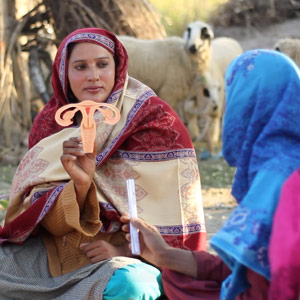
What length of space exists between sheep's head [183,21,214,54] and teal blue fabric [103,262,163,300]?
613 cm

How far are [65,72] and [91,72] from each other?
0.61ft

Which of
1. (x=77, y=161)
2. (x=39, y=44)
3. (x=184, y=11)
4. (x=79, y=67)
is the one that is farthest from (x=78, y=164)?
(x=184, y=11)

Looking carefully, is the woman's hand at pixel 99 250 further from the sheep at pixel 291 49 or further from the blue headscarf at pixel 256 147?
the sheep at pixel 291 49

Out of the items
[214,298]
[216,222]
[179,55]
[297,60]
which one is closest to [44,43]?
[179,55]

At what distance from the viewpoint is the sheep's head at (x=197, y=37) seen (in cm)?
880

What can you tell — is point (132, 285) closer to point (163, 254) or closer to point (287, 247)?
point (163, 254)

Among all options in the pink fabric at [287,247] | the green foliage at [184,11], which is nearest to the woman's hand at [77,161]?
the pink fabric at [287,247]

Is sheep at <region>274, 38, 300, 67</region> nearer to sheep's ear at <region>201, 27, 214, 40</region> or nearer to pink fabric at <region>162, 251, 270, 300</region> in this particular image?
sheep's ear at <region>201, 27, 214, 40</region>

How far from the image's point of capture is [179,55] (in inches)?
358

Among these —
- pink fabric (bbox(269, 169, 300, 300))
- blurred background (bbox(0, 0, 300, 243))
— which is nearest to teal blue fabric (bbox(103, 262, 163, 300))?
pink fabric (bbox(269, 169, 300, 300))

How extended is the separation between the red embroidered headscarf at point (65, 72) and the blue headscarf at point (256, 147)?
1.29 metres

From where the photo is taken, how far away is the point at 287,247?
1603mm

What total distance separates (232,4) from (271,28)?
133 cm

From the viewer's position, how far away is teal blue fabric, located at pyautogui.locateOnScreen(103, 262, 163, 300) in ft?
9.51
